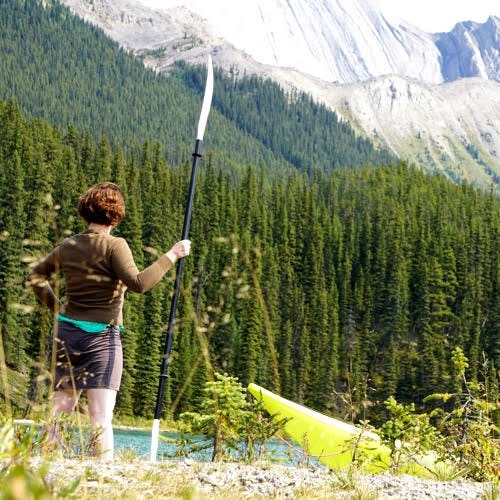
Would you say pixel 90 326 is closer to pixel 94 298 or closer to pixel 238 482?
pixel 94 298

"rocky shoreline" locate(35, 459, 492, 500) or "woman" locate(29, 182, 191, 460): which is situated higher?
"woman" locate(29, 182, 191, 460)

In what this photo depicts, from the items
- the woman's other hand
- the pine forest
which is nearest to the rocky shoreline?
the woman's other hand

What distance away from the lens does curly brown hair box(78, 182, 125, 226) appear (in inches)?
196

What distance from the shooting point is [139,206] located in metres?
89.3

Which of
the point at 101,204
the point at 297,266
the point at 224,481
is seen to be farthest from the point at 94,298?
the point at 297,266

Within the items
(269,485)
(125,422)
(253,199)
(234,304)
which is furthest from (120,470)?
(253,199)

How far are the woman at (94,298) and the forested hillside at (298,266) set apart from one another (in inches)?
1966

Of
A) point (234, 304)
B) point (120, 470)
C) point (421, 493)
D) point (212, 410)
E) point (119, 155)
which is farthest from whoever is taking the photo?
point (119, 155)

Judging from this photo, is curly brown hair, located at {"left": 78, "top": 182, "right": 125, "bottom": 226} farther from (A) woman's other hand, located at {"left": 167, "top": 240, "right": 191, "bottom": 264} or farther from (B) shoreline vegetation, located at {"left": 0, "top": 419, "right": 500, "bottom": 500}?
(B) shoreline vegetation, located at {"left": 0, "top": 419, "right": 500, "bottom": 500}

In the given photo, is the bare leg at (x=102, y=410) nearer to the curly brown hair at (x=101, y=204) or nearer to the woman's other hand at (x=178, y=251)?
the woman's other hand at (x=178, y=251)

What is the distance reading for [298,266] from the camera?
110 meters

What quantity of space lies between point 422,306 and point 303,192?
1203 inches

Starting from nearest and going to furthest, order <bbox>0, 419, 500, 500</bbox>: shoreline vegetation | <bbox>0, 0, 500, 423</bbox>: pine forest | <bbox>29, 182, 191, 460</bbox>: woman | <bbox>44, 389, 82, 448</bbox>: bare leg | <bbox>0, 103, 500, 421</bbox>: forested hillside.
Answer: <bbox>0, 419, 500, 500</bbox>: shoreline vegetation, <bbox>44, 389, 82, 448</bbox>: bare leg, <bbox>29, 182, 191, 460</bbox>: woman, <bbox>0, 0, 500, 423</bbox>: pine forest, <bbox>0, 103, 500, 421</bbox>: forested hillside

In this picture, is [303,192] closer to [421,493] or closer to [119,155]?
[119,155]
